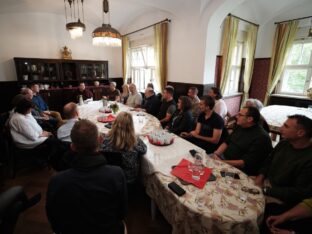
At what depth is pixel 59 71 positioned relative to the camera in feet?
17.4

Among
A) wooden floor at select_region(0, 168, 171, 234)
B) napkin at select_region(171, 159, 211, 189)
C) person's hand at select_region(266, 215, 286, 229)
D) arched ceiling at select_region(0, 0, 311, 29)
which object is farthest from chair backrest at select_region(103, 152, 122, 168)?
arched ceiling at select_region(0, 0, 311, 29)

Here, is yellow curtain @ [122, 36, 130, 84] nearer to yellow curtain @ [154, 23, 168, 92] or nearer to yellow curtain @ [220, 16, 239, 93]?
yellow curtain @ [154, 23, 168, 92]

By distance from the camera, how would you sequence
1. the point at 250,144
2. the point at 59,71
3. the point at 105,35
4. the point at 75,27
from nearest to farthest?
the point at 250,144
the point at 105,35
the point at 75,27
the point at 59,71

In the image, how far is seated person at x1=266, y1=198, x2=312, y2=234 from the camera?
44.6 inches

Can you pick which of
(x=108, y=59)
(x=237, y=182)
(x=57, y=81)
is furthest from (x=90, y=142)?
(x=108, y=59)

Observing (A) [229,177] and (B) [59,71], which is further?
(B) [59,71]

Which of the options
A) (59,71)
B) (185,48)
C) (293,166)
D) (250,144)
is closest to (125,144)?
(250,144)

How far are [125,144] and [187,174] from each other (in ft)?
1.91

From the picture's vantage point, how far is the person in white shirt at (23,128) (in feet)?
7.41

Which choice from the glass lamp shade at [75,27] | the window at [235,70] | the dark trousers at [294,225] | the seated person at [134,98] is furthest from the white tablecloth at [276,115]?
the glass lamp shade at [75,27]

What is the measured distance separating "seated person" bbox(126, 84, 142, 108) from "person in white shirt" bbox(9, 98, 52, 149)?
6.96 ft

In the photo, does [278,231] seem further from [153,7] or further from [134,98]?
[153,7]

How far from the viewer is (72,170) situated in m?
0.91

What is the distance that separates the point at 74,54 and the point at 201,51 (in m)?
4.25
